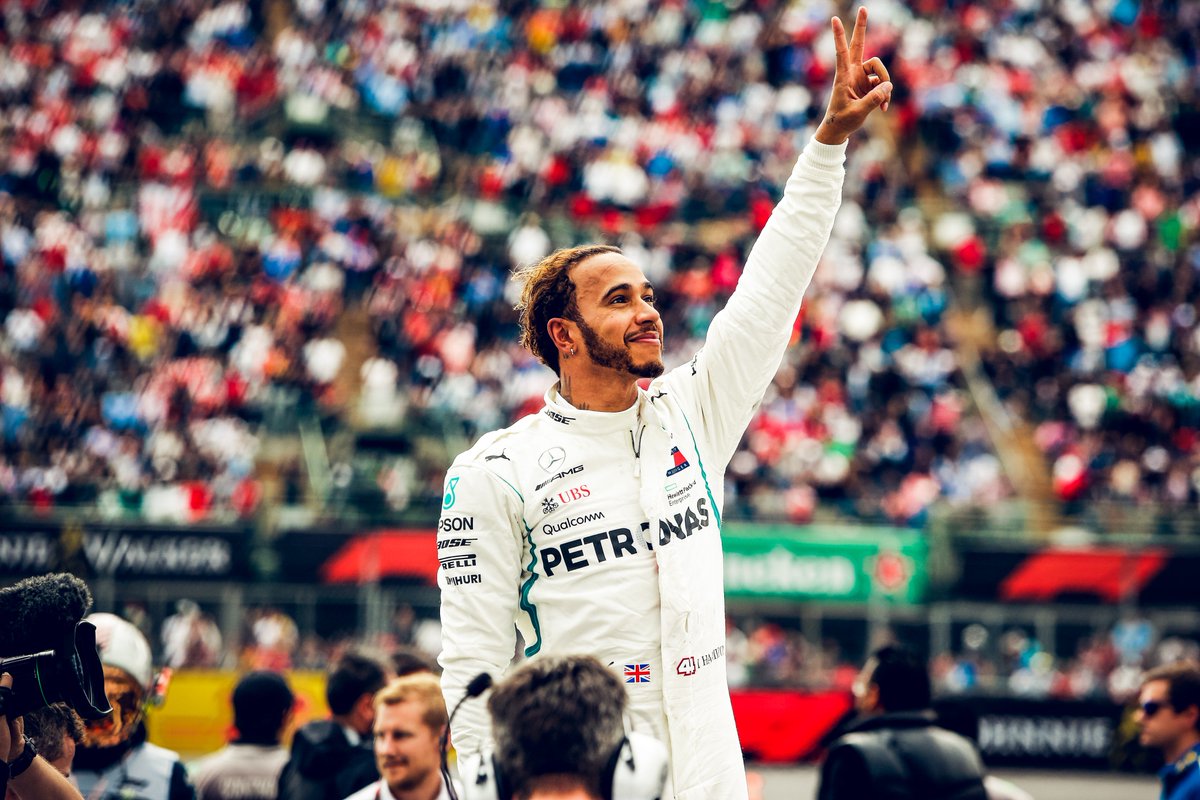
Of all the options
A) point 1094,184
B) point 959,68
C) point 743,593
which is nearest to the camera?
point 743,593

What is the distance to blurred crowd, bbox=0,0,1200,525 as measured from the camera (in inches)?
715

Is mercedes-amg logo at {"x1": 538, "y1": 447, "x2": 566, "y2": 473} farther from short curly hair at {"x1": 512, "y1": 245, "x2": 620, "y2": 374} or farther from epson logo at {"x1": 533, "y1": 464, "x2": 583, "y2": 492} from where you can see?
short curly hair at {"x1": 512, "y1": 245, "x2": 620, "y2": 374}

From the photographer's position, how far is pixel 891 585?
15148 millimetres

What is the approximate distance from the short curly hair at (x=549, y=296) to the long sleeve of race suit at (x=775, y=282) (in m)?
0.36

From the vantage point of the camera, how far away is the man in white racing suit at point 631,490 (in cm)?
373

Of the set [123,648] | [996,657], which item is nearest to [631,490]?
[123,648]

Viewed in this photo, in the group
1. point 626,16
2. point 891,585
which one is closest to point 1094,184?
point 626,16

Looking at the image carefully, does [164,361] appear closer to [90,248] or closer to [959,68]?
[90,248]

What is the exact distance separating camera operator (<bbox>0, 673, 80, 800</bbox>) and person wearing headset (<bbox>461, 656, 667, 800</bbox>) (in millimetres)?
1153

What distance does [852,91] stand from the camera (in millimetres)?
3957

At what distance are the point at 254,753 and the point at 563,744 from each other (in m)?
3.82

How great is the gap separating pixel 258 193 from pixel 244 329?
2.83m

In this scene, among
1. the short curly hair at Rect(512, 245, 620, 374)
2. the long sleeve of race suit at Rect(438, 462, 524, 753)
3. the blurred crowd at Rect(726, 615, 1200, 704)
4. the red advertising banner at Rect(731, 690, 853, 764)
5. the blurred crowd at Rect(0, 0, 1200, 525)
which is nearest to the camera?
the long sleeve of race suit at Rect(438, 462, 524, 753)

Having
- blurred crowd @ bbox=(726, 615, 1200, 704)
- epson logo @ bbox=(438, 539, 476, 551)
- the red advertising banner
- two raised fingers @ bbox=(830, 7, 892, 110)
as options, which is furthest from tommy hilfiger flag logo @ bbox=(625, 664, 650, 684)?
blurred crowd @ bbox=(726, 615, 1200, 704)
